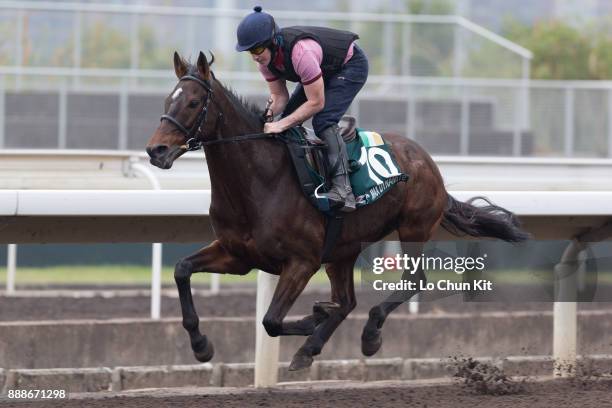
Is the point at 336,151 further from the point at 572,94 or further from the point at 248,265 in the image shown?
the point at 572,94

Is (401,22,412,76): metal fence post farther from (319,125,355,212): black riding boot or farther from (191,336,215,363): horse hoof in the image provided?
(191,336,215,363): horse hoof

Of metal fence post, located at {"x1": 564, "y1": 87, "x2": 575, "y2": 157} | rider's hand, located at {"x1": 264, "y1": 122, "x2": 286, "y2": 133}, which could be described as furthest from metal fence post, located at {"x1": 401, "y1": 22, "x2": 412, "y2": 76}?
rider's hand, located at {"x1": 264, "y1": 122, "x2": 286, "y2": 133}

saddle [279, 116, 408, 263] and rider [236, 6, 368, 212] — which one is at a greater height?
rider [236, 6, 368, 212]

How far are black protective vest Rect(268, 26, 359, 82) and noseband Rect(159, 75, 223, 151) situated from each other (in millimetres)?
440

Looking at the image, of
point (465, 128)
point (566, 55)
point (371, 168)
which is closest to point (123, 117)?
point (465, 128)

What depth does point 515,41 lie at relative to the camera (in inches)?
802

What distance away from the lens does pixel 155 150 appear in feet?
16.4

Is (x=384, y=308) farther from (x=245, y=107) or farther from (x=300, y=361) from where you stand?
(x=245, y=107)

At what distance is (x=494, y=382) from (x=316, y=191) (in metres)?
1.40

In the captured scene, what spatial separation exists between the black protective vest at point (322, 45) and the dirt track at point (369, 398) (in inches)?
61.3

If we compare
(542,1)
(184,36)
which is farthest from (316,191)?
(542,1)

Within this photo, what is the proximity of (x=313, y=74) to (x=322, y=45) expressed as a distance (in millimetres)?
247

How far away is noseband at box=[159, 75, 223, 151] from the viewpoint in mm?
5105

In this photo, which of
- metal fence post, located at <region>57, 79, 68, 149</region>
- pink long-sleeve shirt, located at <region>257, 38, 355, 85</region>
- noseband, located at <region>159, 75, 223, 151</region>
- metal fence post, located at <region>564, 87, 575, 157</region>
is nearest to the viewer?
noseband, located at <region>159, 75, 223, 151</region>
